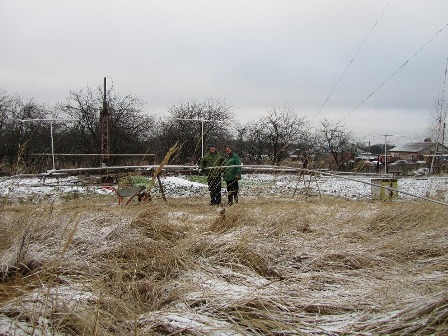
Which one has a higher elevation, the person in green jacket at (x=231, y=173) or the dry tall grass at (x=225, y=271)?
the person in green jacket at (x=231, y=173)

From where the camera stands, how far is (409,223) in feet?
16.3

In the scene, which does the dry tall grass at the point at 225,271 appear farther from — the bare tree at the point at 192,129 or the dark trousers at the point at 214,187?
the bare tree at the point at 192,129

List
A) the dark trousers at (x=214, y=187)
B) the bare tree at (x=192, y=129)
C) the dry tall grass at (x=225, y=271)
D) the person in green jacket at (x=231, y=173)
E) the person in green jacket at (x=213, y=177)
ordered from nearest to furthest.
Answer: the dry tall grass at (x=225, y=271) < the person in green jacket at (x=213, y=177) < the dark trousers at (x=214, y=187) < the person in green jacket at (x=231, y=173) < the bare tree at (x=192, y=129)

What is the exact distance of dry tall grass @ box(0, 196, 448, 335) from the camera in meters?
2.30

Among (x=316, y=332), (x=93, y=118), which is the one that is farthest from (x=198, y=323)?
(x=93, y=118)

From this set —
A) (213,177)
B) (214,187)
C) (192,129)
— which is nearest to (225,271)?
(213,177)

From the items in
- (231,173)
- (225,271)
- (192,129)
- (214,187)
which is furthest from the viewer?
(192,129)

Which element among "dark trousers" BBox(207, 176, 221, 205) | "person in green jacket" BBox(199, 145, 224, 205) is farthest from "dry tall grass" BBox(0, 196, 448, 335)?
"dark trousers" BBox(207, 176, 221, 205)

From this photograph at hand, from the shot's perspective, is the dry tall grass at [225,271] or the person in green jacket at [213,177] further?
the person in green jacket at [213,177]

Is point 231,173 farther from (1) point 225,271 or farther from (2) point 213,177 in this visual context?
(1) point 225,271

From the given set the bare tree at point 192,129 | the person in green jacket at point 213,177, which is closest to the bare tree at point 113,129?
the bare tree at point 192,129

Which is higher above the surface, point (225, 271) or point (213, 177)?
point (213, 177)

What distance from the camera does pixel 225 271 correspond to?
10.8ft

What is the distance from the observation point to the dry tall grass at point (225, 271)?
230 centimetres
